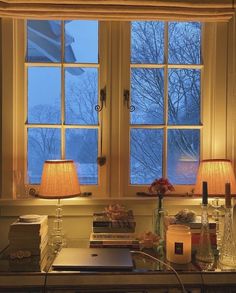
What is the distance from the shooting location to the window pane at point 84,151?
251cm

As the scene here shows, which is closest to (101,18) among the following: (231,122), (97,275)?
(231,122)

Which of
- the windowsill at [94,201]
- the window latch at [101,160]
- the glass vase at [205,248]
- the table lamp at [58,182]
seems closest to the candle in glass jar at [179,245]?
the glass vase at [205,248]

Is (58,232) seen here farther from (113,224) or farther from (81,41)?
(81,41)

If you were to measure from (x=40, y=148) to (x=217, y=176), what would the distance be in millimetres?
1086

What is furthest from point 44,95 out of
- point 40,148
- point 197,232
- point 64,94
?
point 197,232

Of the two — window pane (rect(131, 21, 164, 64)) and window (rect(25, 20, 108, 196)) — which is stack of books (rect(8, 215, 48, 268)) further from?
window pane (rect(131, 21, 164, 64))

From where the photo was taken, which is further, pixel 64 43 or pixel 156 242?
pixel 64 43

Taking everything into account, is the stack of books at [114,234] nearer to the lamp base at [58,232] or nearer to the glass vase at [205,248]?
the lamp base at [58,232]

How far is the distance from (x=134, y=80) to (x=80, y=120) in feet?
1.39

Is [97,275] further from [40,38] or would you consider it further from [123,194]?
[40,38]

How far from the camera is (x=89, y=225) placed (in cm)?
242

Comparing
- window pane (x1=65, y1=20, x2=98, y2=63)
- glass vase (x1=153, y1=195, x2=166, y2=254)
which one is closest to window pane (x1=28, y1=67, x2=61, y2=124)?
window pane (x1=65, y1=20, x2=98, y2=63)

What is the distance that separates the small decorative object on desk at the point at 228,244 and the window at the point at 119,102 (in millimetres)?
584

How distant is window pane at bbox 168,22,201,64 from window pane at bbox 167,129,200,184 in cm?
46
